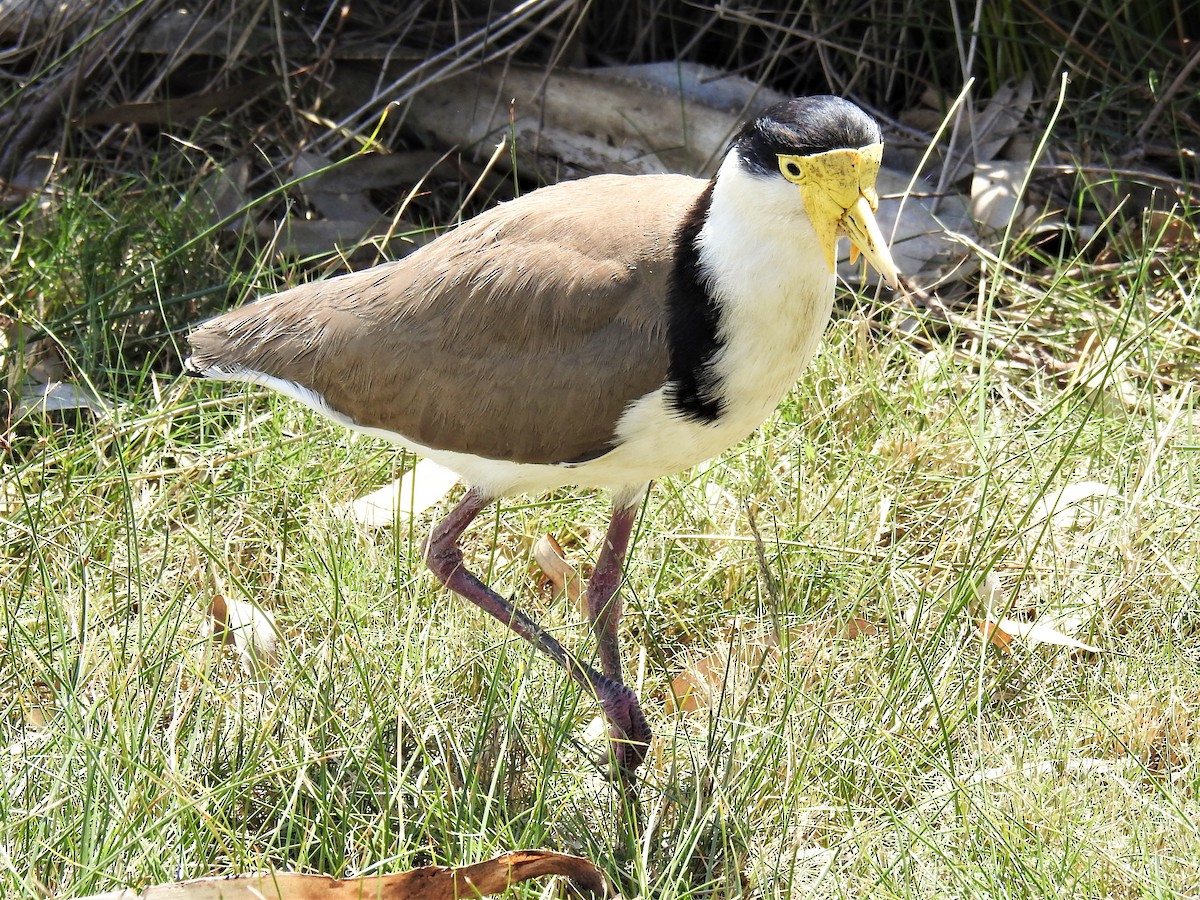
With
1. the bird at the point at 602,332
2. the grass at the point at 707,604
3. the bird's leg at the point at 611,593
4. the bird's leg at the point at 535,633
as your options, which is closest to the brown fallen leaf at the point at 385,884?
the grass at the point at 707,604

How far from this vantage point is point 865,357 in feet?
15.1

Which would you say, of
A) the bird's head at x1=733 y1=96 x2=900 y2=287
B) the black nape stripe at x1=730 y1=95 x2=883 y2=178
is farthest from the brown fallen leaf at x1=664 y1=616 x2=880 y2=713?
the black nape stripe at x1=730 y1=95 x2=883 y2=178

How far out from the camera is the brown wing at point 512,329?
11.0ft

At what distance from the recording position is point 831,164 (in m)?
3.03

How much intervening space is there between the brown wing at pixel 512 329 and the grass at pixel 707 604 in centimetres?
45

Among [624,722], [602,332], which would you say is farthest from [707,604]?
[602,332]

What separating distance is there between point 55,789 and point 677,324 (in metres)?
1.69

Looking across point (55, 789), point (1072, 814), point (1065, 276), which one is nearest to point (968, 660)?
point (1072, 814)

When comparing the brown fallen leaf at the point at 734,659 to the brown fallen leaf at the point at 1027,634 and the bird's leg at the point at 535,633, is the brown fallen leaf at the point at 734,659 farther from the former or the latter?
the brown fallen leaf at the point at 1027,634

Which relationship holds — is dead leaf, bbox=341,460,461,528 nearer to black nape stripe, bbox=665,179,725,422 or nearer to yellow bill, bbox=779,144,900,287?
black nape stripe, bbox=665,179,725,422

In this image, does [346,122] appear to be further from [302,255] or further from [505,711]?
[505,711]

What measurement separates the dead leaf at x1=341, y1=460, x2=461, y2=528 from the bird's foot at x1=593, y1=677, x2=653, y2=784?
991mm

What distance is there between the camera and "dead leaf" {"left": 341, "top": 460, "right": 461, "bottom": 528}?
4.24 metres

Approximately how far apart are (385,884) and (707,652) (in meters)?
1.29
